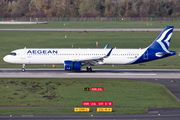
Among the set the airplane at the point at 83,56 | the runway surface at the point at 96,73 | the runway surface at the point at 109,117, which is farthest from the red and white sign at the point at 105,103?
the airplane at the point at 83,56

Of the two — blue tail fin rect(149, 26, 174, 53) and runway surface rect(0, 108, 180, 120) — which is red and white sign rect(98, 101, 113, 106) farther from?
blue tail fin rect(149, 26, 174, 53)

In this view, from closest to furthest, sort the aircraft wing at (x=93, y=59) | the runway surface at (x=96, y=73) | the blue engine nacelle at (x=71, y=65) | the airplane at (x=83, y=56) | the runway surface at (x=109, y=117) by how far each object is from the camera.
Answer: the runway surface at (x=109, y=117), the runway surface at (x=96, y=73), the blue engine nacelle at (x=71, y=65), the aircraft wing at (x=93, y=59), the airplane at (x=83, y=56)

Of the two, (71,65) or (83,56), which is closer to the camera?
(71,65)

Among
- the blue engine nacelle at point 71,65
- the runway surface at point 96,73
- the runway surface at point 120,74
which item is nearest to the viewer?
the runway surface at point 120,74

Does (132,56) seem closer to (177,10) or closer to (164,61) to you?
(164,61)

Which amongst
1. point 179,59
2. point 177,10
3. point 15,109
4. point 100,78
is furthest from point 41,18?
point 15,109

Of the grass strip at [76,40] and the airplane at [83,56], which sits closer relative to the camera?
the airplane at [83,56]

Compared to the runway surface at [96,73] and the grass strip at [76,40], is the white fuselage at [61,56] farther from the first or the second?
the grass strip at [76,40]

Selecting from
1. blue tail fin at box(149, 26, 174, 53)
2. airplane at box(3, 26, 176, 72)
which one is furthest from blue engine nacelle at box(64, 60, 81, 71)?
blue tail fin at box(149, 26, 174, 53)

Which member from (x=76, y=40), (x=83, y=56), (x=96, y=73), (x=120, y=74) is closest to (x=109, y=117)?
(x=120, y=74)

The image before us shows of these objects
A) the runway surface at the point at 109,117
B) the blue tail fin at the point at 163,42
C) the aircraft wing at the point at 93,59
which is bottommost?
the runway surface at the point at 109,117

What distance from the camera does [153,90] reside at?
119ft

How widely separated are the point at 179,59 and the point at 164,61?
3868 mm

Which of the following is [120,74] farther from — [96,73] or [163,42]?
[163,42]
